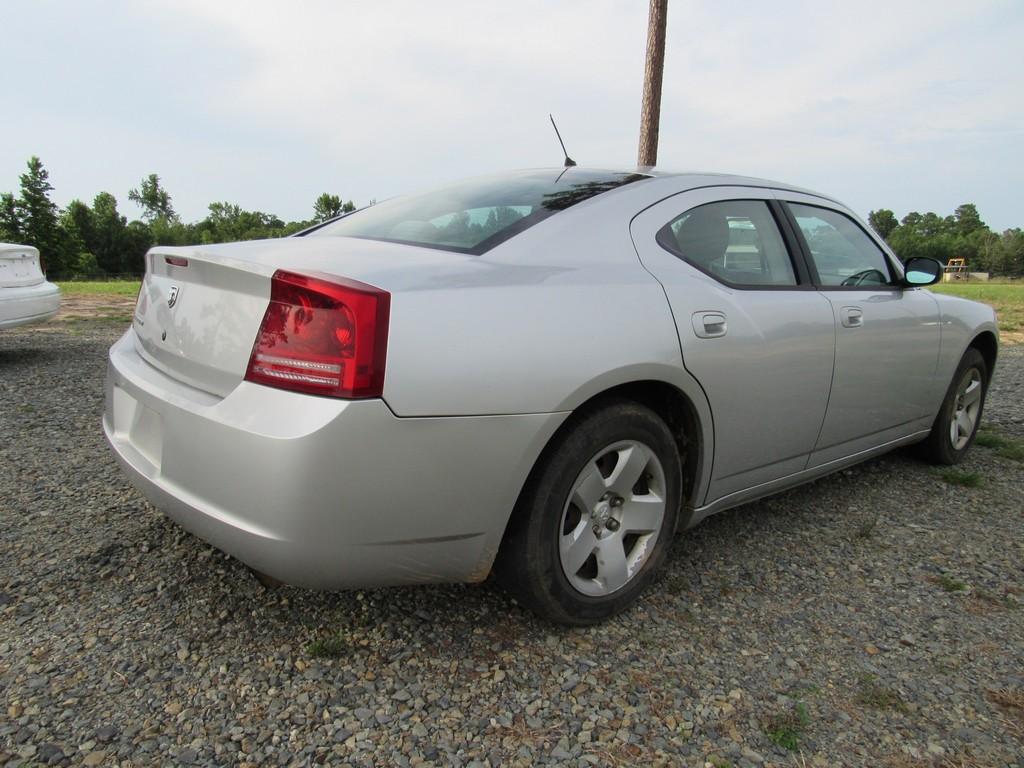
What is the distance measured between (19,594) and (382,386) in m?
1.53

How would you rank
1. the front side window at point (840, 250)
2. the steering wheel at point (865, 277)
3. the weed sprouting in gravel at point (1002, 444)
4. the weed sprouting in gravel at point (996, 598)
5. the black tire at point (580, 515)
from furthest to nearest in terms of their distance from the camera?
1. the weed sprouting in gravel at point (1002, 444)
2. the steering wheel at point (865, 277)
3. the front side window at point (840, 250)
4. the weed sprouting in gravel at point (996, 598)
5. the black tire at point (580, 515)

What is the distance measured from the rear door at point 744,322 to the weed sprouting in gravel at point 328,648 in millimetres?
1325

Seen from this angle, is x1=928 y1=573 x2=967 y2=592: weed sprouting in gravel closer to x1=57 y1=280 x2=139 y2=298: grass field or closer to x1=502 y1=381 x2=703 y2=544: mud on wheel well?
x1=502 y1=381 x2=703 y2=544: mud on wheel well

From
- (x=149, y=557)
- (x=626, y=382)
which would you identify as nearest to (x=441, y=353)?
(x=626, y=382)

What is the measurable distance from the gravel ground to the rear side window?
108 centimetres

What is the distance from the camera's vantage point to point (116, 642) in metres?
2.06

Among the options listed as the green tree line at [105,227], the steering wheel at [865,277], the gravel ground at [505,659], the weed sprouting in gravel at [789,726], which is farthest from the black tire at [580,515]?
the green tree line at [105,227]

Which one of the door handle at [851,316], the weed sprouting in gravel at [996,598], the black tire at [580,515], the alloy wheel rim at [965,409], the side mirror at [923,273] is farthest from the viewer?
the alloy wheel rim at [965,409]

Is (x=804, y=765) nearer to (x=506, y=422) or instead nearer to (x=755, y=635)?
(x=755, y=635)

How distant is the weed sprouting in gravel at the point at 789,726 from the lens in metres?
1.79

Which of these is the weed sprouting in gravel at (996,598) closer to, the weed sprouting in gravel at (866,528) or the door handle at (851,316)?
the weed sprouting in gravel at (866,528)

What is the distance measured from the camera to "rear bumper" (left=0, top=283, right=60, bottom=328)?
5.91 meters

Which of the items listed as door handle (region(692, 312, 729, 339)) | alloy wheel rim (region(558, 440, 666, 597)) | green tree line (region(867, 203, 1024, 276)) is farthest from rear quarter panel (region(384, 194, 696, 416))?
green tree line (region(867, 203, 1024, 276))

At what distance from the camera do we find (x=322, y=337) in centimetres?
174
